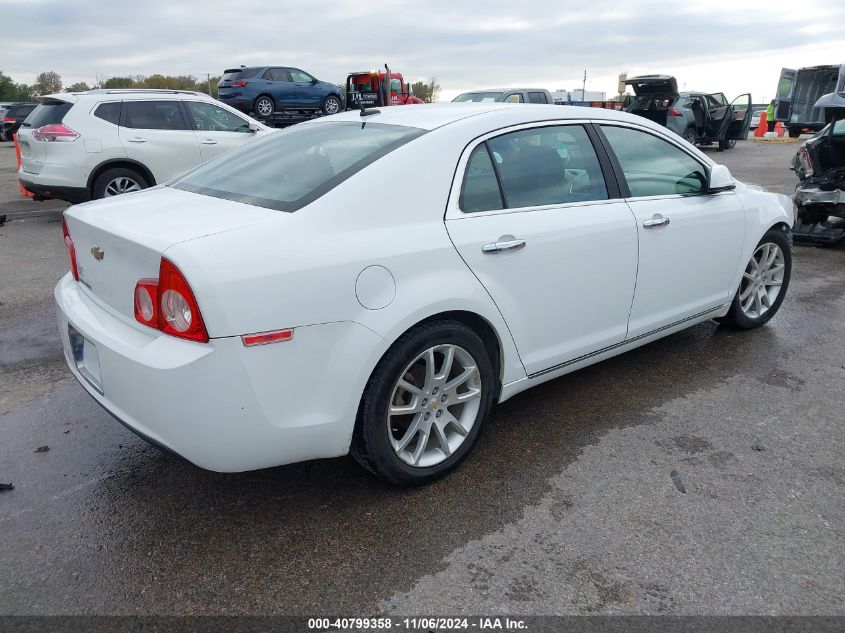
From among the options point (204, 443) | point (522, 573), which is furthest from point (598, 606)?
point (204, 443)

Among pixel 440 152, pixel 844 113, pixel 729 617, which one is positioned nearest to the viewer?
pixel 729 617

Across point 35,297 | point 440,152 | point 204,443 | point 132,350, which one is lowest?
point 35,297

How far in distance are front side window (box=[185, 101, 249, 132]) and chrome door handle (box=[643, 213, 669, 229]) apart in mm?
7420

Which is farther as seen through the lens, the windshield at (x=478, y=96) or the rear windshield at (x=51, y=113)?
the windshield at (x=478, y=96)

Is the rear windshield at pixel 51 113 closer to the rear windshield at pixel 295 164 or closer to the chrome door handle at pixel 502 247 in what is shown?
the rear windshield at pixel 295 164

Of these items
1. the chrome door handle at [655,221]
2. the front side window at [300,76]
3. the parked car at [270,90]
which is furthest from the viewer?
the front side window at [300,76]

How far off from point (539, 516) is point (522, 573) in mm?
352

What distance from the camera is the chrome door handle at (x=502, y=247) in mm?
2828

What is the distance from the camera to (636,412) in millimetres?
3537

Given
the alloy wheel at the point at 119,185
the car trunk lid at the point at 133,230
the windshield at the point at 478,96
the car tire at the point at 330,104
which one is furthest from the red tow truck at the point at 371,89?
the car trunk lid at the point at 133,230

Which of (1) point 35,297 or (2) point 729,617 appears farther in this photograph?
(1) point 35,297

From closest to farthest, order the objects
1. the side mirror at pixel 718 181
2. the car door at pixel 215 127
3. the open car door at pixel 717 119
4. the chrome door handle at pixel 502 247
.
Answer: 1. the chrome door handle at pixel 502 247
2. the side mirror at pixel 718 181
3. the car door at pixel 215 127
4. the open car door at pixel 717 119

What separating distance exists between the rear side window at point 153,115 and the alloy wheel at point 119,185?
70 centimetres

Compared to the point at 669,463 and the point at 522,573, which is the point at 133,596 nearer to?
the point at 522,573
